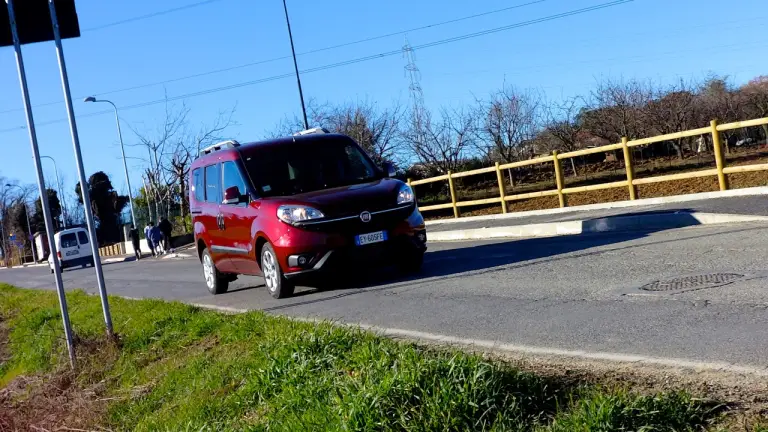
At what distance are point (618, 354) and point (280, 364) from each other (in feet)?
7.53

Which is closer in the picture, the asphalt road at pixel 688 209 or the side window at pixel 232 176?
the side window at pixel 232 176

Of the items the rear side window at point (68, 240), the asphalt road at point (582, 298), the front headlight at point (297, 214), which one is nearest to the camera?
the asphalt road at point (582, 298)

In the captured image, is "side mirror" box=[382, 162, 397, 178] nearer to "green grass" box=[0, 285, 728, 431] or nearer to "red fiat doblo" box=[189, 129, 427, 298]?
"red fiat doblo" box=[189, 129, 427, 298]

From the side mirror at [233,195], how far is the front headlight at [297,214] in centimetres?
96

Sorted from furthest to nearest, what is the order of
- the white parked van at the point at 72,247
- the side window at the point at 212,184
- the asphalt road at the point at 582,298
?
the white parked van at the point at 72,247 → the side window at the point at 212,184 → the asphalt road at the point at 582,298

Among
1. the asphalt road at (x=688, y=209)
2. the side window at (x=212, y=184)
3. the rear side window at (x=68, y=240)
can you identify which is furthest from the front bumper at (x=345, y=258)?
the rear side window at (x=68, y=240)

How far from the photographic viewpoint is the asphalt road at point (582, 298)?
5.20m

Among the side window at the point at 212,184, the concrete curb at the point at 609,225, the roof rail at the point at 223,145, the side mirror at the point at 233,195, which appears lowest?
the concrete curb at the point at 609,225

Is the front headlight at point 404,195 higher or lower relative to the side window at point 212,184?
lower

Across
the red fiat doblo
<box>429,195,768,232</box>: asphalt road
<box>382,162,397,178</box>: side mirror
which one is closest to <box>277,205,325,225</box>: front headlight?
the red fiat doblo

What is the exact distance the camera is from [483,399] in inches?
157

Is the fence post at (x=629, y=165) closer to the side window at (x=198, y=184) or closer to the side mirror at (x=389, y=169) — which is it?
the side mirror at (x=389, y=169)

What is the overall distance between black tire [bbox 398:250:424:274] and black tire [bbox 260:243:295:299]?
1.53 meters

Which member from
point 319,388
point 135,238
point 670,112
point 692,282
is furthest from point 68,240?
point 319,388
